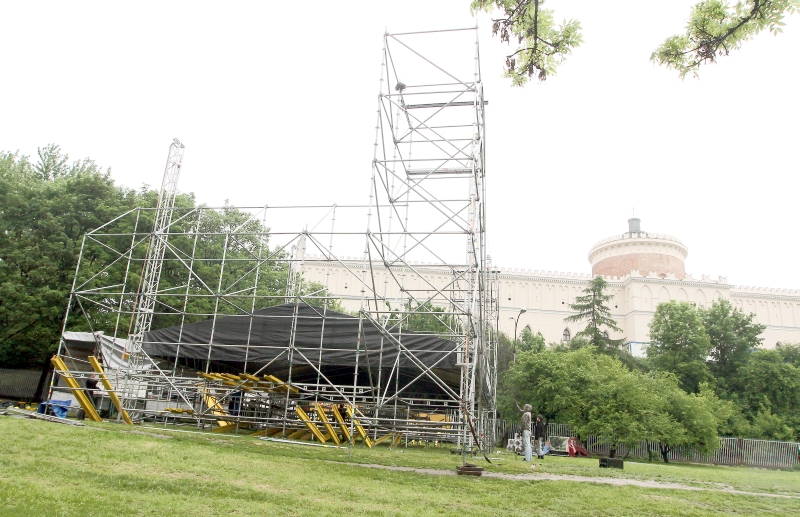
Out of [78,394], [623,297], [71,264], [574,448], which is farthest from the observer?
[623,297]

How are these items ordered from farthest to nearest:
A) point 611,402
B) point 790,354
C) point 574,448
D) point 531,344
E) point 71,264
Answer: point 790,354, point 531,344, point 71,264, point 611,402, point 574,448

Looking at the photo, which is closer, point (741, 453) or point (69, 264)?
point (69, 264)

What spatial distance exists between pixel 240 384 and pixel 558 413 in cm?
2077

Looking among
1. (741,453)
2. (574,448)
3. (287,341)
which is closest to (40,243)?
(287,341)

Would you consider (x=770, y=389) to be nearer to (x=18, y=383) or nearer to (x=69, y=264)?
(x=69, y=264)

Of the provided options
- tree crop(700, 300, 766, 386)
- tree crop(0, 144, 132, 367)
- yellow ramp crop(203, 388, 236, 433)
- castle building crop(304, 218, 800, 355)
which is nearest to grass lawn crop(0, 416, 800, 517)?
yellow ramp crop(203, 388, 236, 433)

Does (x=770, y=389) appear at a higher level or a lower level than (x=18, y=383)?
higher

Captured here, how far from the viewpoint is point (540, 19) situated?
21.3 feet

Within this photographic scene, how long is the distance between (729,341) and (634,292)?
1068 inches

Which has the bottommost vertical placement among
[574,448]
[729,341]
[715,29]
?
[574,448]

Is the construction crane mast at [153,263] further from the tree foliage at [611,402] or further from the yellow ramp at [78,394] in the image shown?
the tree foliage at [611,402]

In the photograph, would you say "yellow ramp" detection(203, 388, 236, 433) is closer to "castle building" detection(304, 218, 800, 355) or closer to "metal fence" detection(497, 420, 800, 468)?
"metal fence" detection(497, 420, 800, 468)

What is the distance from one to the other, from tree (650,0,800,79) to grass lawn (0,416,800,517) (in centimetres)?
516

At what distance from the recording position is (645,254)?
72.2m
